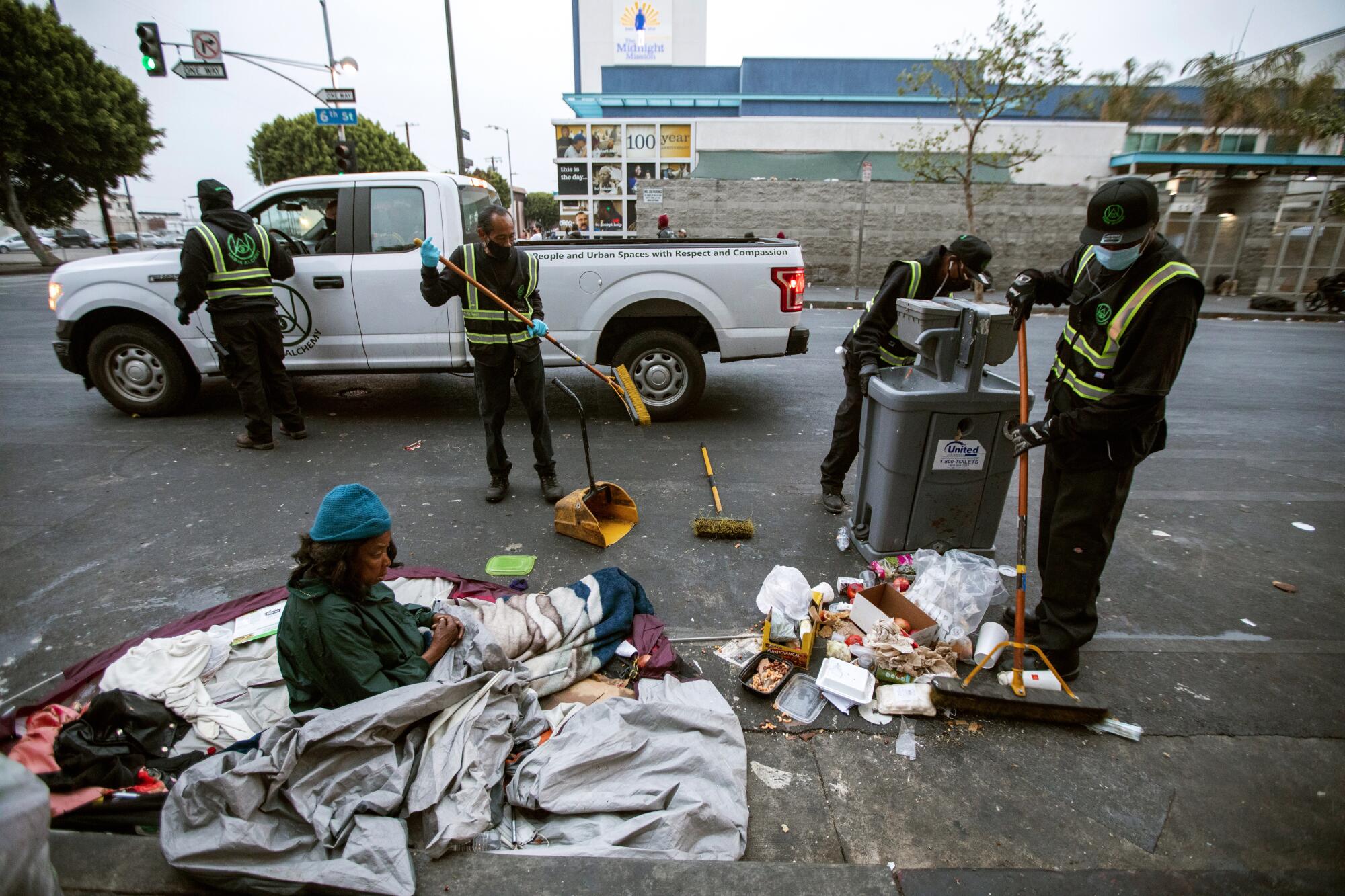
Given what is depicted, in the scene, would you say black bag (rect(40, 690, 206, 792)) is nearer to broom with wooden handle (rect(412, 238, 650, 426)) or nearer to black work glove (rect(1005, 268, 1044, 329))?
broom with wooden handle (rect(412, 238, 650, 426))

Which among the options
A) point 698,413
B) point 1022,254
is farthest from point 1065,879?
point 1022,254

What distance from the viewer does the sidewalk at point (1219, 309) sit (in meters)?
16.0

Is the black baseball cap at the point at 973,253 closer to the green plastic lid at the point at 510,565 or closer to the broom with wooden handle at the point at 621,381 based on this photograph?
the broom with wooden handle at the point at 621,381

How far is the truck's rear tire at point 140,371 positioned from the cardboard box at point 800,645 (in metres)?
6.17

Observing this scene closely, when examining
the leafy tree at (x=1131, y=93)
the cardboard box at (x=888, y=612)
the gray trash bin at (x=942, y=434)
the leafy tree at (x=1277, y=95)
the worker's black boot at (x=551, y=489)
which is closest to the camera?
the cardboard box at (x=888, y=612)

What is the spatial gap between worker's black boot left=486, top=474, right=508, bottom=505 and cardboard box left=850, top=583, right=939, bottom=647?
258 centimetres

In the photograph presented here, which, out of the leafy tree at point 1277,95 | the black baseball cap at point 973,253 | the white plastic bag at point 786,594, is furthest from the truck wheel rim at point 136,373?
the leafy tree at point 1277,95

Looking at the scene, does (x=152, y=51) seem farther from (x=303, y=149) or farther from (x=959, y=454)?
(x=303, y=149)

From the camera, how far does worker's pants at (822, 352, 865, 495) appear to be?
4430 mm

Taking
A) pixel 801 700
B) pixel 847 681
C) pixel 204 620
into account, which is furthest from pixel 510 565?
pixel 847 681

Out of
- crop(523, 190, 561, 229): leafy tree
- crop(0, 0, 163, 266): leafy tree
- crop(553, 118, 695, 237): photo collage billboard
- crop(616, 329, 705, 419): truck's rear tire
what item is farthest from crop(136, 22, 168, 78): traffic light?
crop(523, 190, 561, 229): leafy tree

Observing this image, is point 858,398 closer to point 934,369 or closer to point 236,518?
point 934,369

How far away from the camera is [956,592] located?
11.0 ft

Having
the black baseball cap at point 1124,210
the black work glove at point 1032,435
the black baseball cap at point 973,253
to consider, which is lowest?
the black work glove at point 1032,435
